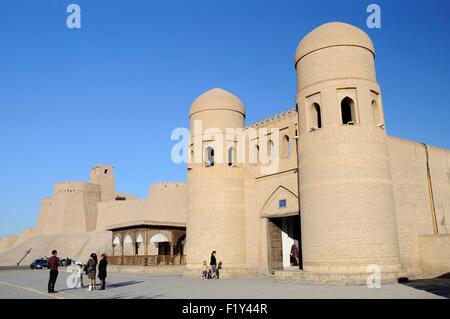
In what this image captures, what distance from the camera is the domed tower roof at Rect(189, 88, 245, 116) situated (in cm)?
2491

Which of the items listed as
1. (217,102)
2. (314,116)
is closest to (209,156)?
(217,102)

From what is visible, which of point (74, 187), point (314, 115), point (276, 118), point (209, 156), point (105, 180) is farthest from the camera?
point (105, 180)

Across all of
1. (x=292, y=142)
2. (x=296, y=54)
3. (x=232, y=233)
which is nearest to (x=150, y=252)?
(x=232, y=233)

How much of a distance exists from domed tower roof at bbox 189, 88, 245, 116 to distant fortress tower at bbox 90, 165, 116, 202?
1980 inches

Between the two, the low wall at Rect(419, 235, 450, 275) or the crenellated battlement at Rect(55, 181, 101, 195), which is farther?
the crenellated battlement at Rect(55, 181, 101, 195)

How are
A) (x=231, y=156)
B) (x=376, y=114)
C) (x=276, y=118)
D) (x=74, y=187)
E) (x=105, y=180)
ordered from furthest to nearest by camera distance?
1. (x=105, y=180)
2. (x=74, y=187)
3. (x=231, y=156)
4. (x=276, y=118)
5. (x=376, y=114)

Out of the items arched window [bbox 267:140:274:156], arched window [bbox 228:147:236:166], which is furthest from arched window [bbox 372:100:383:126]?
arched window [bbox 228:147:236:166]

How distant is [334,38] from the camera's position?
1762 centimetres

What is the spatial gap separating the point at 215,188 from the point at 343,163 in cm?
881

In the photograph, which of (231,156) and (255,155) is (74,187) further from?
(255,155)

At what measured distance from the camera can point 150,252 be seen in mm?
A: 55125

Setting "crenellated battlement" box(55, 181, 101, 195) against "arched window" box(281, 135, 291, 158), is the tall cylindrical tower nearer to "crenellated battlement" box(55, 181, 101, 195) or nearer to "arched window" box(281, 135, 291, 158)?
"arched window" box(281, 135, 291, 158)

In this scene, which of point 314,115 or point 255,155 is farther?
point 255,155
